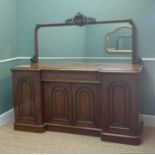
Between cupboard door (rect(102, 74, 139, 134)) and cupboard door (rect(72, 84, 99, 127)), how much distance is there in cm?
14

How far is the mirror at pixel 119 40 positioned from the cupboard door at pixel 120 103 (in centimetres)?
60

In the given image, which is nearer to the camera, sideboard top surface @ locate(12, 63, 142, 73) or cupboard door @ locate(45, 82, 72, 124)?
sideboard top surface @ locate(12, 63, 142, 73)

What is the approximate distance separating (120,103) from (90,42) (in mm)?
941

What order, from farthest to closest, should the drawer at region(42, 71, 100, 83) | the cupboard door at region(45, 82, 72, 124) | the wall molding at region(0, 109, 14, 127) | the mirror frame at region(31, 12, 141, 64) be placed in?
1. the wall molding at region(0, 109, 14, 127)
2. the mirror frame at region(31, 12, 141, 64)
3. the cupboard door at region(45, 82, 72, 124)
4. the drawer at region(42, 71, 100, 83)

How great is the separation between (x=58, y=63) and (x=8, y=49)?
0.70 m

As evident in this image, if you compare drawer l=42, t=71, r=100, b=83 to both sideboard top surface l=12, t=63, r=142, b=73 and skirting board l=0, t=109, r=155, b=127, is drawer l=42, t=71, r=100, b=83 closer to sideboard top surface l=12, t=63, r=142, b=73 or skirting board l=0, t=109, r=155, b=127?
sideboard top surface l=12, t=63, r=142, b=73

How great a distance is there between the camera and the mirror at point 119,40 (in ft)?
10.3

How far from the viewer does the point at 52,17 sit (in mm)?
3439

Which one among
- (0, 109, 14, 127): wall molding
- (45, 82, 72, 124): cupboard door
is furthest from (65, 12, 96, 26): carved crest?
(0, 109, 14, 127): wall molding

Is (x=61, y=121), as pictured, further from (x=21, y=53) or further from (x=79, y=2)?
(x=79, y=2)

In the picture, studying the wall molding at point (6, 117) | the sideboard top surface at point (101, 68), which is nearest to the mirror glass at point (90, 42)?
the sideboard top surface at point (101, 68)

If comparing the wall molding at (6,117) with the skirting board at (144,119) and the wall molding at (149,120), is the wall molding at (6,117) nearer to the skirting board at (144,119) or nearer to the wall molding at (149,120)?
the skirting board at (144,119)

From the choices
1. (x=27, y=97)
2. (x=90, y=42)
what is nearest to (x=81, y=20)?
(x=90, y=42)

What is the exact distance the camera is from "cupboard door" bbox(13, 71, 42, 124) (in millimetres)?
3014
